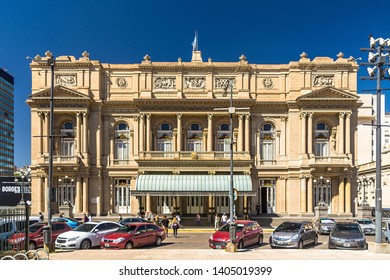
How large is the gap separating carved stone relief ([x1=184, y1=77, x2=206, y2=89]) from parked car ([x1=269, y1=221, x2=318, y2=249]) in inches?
928

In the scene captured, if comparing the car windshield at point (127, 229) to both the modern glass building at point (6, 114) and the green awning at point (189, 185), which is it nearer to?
the green awning at point (189, 185)

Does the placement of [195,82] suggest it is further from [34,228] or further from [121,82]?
[34,228]

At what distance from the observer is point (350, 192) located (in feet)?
137

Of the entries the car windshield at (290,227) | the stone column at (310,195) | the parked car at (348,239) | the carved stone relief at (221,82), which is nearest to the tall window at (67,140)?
the carved stone relief at (221,82)

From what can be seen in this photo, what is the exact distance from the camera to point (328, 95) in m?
41.4

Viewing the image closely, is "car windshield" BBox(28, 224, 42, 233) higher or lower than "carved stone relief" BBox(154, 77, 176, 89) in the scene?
lower

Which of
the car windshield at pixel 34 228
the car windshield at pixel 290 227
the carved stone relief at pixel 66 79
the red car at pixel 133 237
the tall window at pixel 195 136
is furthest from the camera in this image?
the tall window at pixel 195 136

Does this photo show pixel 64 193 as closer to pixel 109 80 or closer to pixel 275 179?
pixel 109 80

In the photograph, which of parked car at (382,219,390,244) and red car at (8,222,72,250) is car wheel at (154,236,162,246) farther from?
parked car at (382,219,390,244)

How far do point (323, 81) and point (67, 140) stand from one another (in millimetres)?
29598

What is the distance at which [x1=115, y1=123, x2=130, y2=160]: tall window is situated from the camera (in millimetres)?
43781

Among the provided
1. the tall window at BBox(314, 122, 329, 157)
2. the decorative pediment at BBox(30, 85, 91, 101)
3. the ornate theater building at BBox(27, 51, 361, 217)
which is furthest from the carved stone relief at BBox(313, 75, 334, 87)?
the decorative pediment at BBox(30, 85, 91, 101)

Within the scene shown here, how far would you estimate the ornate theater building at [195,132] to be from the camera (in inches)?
1624
